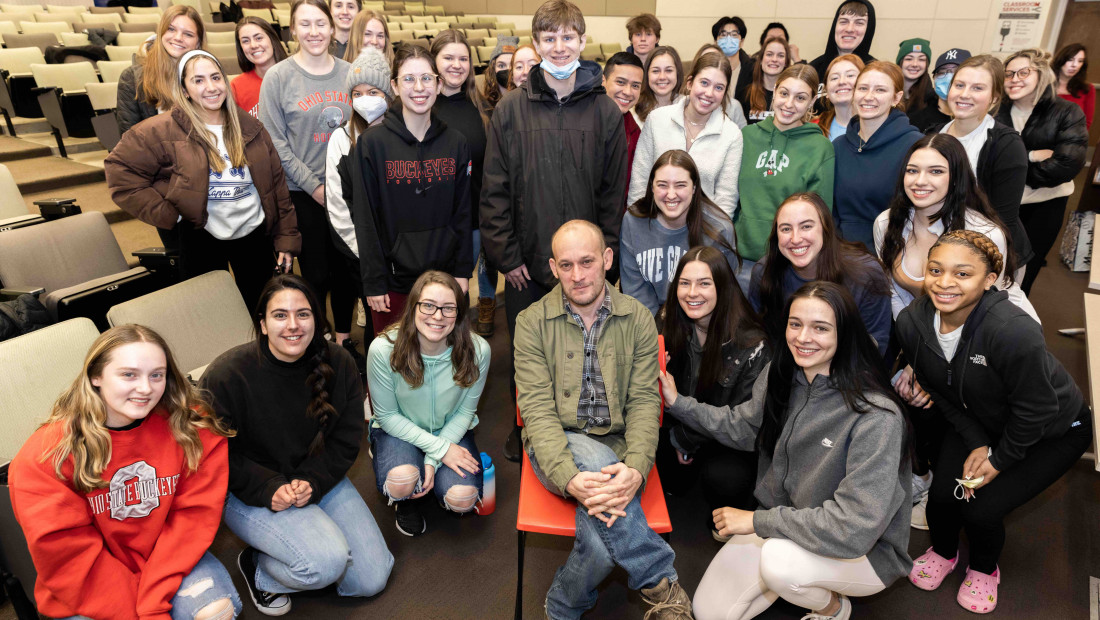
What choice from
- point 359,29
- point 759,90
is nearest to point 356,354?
point 359,29

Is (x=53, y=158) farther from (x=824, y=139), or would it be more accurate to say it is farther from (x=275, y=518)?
(x=824, y=139)

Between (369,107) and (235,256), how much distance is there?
898 mm

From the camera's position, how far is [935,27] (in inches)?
312

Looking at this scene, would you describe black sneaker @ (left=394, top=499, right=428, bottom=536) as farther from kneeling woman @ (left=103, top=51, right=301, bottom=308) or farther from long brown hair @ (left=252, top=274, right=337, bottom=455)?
kneeling woman @ (left=103, top=51, right=301, bottom=308)

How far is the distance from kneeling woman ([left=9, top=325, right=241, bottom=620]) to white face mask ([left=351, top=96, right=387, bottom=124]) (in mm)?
1327

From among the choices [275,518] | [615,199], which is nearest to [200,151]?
[275,518]

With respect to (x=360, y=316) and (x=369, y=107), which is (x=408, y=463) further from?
(x=360, y=316)

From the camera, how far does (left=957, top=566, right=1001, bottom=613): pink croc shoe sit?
210 centimetres

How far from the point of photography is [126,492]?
5.74 ft

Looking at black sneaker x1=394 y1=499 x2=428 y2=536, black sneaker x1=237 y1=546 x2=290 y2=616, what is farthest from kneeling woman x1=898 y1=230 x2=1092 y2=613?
black sneaker x1=237 y1=546 x2=290 y2=616

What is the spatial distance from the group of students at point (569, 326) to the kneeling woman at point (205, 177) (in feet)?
0.04

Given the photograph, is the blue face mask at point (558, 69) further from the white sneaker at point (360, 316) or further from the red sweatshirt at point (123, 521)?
the white sneaker at point (360, 316)

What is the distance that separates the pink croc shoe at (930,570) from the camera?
2.20 meters

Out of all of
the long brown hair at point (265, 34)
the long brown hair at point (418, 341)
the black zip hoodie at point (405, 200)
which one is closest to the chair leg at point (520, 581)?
the long brown hair at point (418, 341)
